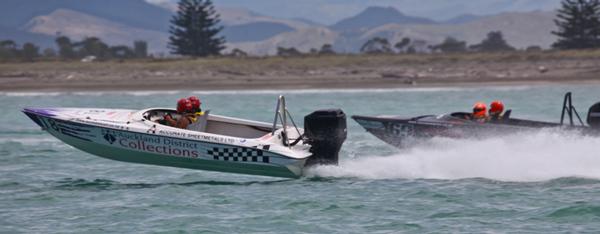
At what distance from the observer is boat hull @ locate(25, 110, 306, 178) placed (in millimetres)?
16500

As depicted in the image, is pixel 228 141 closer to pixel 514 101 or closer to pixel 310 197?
pixel 310 197

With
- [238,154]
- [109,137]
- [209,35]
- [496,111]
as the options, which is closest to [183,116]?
[109,137]

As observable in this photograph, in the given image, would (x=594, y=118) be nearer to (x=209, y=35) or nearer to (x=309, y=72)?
(x=309, y=72)

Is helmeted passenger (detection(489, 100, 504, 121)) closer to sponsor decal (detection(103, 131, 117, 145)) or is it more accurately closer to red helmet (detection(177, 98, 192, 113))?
red helmet (detection(177, 98, 192, 113))

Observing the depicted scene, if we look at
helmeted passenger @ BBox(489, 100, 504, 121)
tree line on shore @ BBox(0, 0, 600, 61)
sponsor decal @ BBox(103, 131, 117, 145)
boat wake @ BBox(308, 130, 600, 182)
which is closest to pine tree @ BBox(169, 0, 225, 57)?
tree line on shore @ BBox(0, 0, 600, 61)

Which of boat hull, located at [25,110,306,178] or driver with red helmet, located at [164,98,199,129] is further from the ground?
driver with red helmet, located at [164,98,199,129]

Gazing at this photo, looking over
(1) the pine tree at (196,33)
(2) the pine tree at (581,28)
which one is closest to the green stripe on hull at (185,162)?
(2) the pine tree at (581,28)

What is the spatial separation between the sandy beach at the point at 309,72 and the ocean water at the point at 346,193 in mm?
18972

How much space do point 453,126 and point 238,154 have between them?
444cm

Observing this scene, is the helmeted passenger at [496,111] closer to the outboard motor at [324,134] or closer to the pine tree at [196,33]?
the outboard motor at [324,134]

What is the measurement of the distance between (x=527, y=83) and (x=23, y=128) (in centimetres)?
1941

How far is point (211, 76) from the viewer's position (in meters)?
44.2

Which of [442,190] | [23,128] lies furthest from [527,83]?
[442,190]

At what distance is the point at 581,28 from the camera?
63.9 meters
